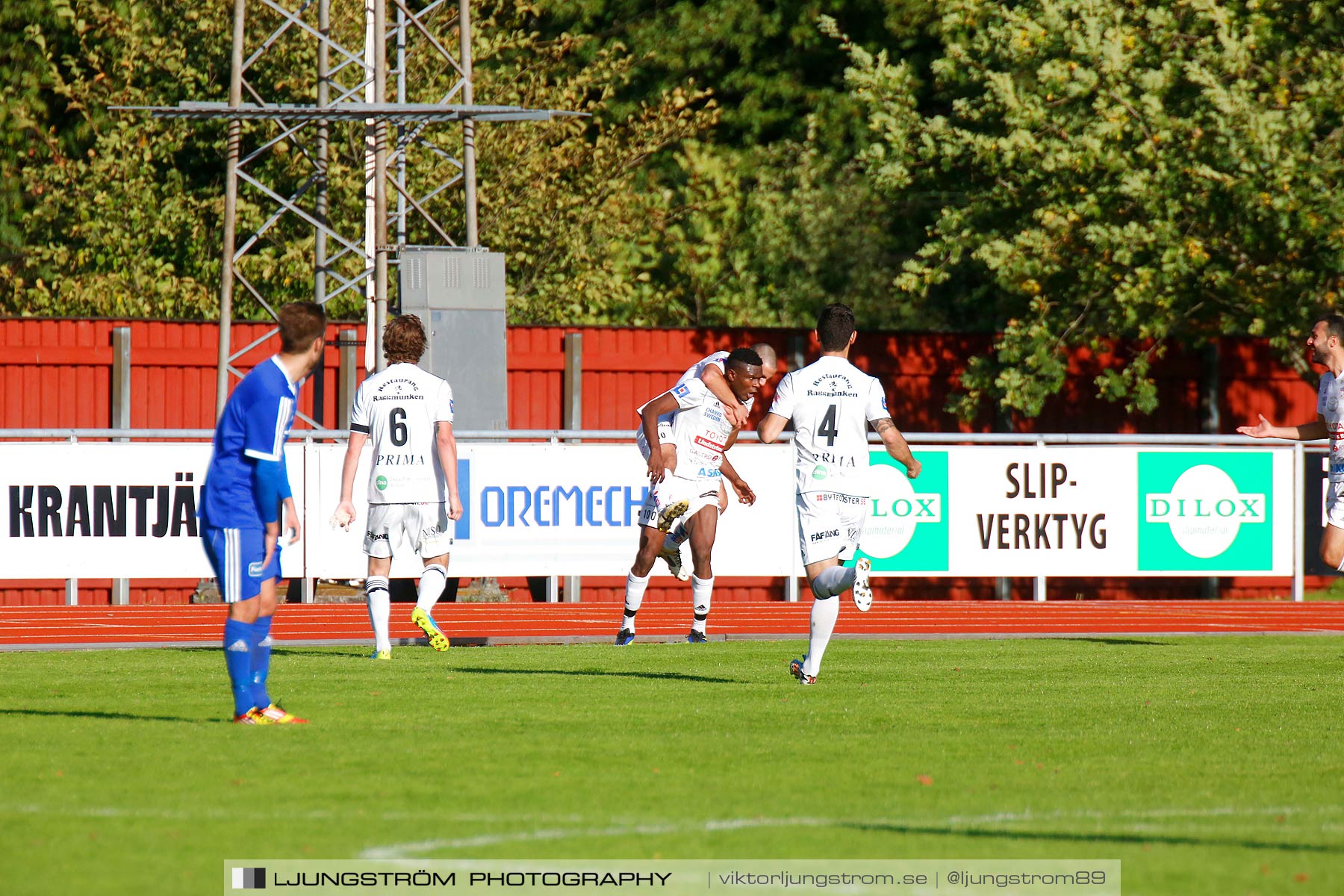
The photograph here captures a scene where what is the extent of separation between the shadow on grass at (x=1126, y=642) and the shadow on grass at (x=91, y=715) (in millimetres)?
7994

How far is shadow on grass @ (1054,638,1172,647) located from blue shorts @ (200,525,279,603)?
810cm

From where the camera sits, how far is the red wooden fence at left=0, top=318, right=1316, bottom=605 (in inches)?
837

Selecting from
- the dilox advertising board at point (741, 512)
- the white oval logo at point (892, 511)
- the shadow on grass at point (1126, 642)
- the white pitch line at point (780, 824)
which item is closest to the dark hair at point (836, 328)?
the white pitch line at point (780, 824)

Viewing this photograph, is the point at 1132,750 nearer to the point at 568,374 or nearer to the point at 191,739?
the point at 191,739

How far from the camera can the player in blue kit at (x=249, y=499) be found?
25.6ft

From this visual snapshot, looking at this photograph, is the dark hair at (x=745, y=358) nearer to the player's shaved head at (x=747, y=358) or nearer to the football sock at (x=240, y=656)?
the player's shaved head at (x=747, y=358)

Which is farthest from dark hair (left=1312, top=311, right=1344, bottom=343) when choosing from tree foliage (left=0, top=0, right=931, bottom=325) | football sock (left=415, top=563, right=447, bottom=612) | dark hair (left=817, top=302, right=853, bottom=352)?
tree foliage (left=0, top=0, right=931, bottom=325)

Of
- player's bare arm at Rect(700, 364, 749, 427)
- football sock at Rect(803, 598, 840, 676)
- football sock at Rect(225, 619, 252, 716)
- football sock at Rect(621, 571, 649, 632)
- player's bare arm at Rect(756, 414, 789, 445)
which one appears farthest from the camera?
football sock at Rect(621, 571, 649, 632)

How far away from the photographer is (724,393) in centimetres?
1276

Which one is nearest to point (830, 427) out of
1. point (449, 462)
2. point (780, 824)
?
point (449, 462)

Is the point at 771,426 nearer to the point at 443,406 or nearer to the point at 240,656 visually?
the point at 443,406

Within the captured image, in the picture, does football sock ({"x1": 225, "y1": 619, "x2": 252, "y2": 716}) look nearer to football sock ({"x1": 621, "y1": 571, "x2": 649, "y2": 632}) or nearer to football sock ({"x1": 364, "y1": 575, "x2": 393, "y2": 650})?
football sock ({"x1": 364, "y1": 575, "x2": 393, "y2": 650})

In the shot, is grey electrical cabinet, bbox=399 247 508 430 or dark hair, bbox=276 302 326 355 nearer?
dark hair, bbox=276 302 326 355

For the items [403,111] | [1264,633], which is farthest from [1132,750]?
[403,111]
